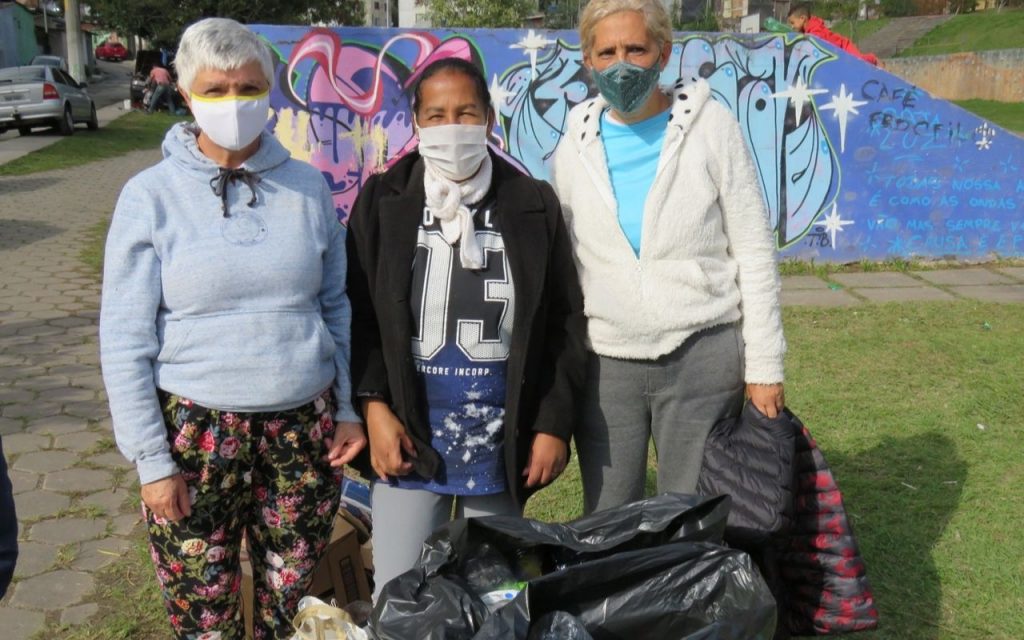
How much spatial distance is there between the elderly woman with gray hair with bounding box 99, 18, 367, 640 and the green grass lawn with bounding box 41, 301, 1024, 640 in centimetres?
112

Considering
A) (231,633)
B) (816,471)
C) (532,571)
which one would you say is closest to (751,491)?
(816,471)

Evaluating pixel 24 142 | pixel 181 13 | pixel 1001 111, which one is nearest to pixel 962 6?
pixel 1001 111

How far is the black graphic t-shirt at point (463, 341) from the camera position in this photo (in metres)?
2.25

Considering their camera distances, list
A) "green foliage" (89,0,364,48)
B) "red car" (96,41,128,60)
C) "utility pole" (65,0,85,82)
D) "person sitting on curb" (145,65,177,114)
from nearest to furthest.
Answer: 1. "person sitting on curb" (145,65,177,114)
2. "utility pole" (65,0,85,82)
3. "green foliage" (89,0,364,48)
4. "red car" (96,41,128,60)

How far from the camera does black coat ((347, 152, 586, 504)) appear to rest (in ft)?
7.39

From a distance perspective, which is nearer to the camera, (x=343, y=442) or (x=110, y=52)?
(x=343, y=442)

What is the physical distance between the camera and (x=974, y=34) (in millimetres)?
41750

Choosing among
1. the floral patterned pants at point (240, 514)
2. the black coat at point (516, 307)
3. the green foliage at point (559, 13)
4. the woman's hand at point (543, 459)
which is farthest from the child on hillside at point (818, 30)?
the green foliage at point (559, 13)

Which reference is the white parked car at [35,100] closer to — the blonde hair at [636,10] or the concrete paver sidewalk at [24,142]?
the concrete paver sidewalk at [24,142]

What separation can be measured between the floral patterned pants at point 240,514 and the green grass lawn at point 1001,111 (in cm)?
2209

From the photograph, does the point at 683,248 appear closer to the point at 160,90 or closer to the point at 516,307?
the point at 516,307

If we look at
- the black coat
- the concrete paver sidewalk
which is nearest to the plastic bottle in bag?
the black coat

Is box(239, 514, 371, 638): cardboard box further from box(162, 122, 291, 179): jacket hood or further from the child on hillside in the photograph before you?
the child on hillside

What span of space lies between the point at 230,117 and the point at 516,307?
2.66ft
